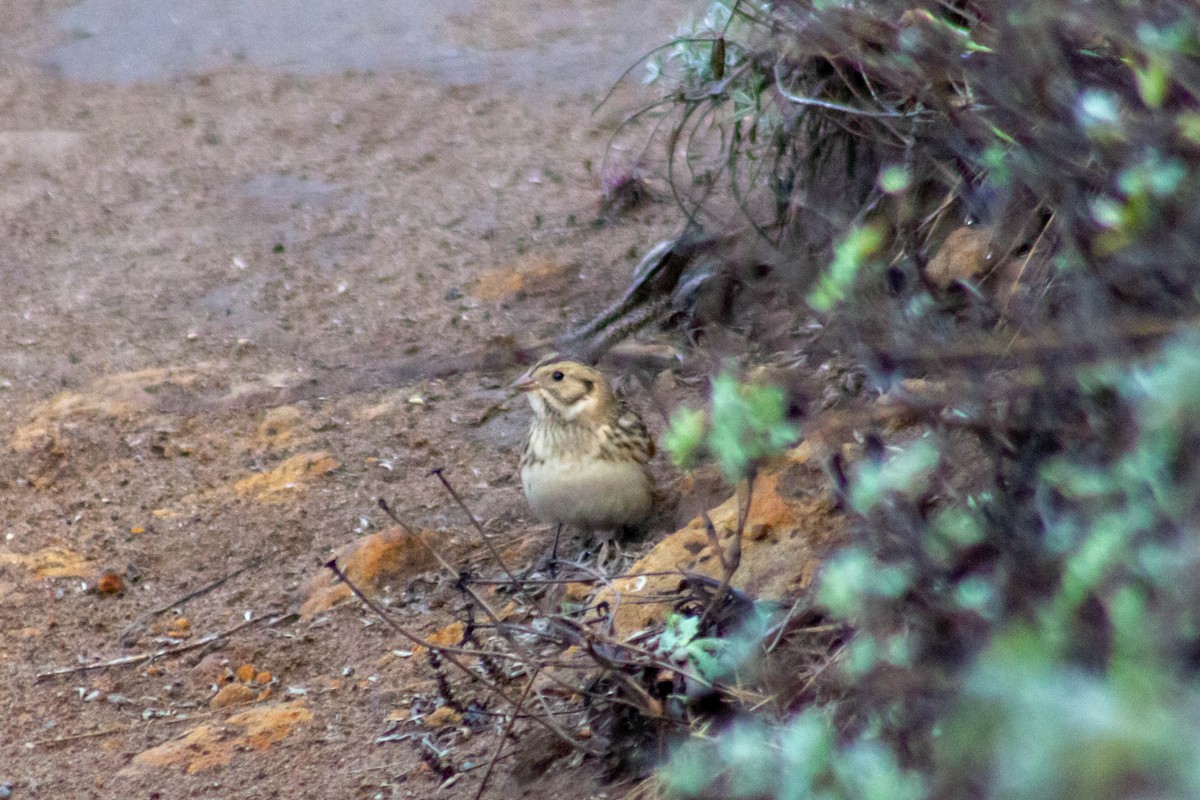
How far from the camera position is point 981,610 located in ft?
5.44

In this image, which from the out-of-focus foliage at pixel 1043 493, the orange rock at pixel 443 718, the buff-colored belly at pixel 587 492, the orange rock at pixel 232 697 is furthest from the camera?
the buff-colored belly at pixel 587 492

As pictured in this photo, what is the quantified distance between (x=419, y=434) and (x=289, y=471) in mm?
557

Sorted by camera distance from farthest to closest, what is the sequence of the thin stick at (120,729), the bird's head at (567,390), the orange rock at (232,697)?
the bird's head at (567,390), the orange rock at (232,697), the thin stick at (120,729)

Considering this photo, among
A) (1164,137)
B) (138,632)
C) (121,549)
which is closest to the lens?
(1164,137)

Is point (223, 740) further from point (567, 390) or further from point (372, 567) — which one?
point (567, 390)

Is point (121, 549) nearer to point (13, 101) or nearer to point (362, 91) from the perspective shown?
point (362, 91)

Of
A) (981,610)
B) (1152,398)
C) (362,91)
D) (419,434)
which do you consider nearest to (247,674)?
(419,434)

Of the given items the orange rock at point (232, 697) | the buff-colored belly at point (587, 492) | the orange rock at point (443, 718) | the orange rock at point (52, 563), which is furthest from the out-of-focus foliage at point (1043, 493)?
the orange rock at point (52, 563)

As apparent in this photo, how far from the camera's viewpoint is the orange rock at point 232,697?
4320 mm

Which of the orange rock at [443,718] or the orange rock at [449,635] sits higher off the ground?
the orange rock at [443,718]

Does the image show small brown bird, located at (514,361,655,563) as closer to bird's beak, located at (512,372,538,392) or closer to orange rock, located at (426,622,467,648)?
bird's beak, located at (512,372,538,392)

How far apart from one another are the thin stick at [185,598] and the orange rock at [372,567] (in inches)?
11.2

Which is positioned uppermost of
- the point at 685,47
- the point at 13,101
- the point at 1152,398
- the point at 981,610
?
the point at 1152,398

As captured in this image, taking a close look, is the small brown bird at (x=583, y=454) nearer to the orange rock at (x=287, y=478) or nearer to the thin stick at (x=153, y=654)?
the orange rock at (x=287, y=478)
